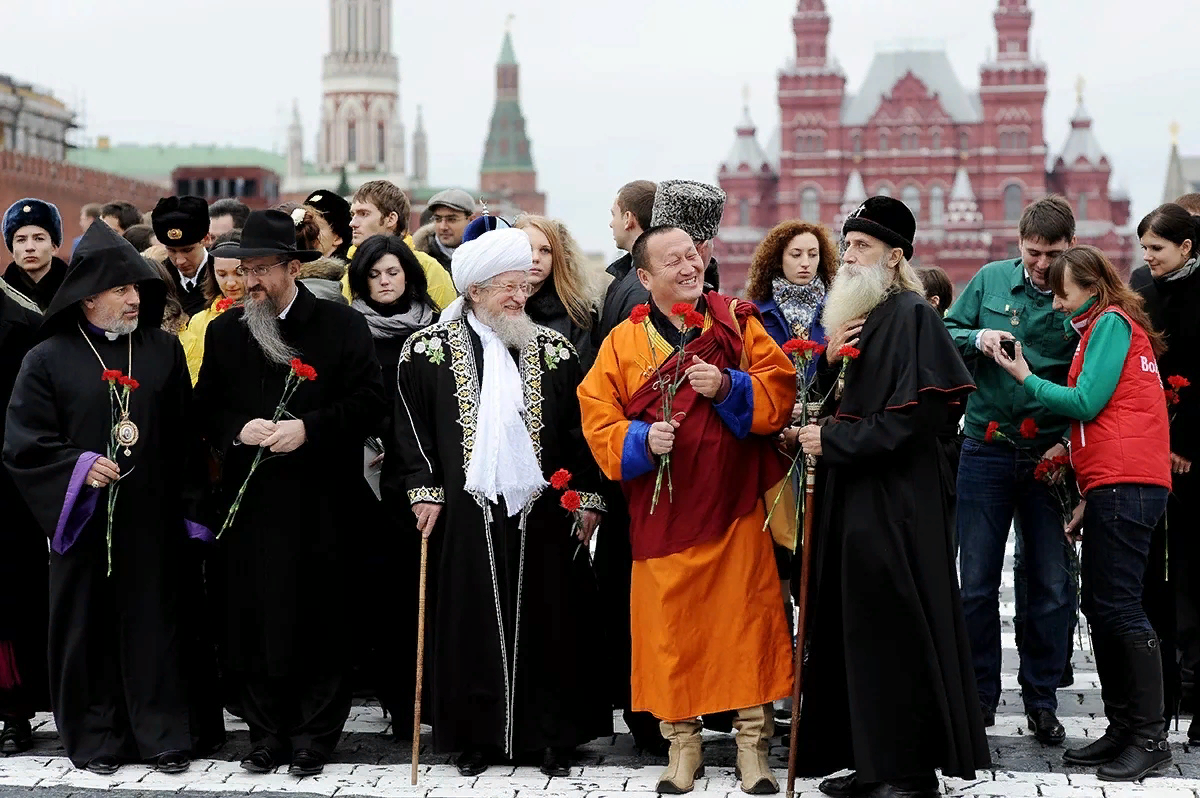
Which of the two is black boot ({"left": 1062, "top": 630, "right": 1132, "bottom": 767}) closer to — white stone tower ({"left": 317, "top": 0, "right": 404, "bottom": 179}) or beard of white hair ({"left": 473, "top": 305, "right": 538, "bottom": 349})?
beard of white hair ({"left": 473, "top": 305, "right": 538, "bottom": 349})

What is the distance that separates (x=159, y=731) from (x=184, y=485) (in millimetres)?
943

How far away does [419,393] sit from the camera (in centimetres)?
680

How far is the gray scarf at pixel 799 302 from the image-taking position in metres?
7.64

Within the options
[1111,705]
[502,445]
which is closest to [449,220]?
[502,445]

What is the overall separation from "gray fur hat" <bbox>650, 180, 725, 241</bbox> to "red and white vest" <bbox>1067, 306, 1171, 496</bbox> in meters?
1.50

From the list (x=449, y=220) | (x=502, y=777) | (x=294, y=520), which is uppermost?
(x=449, y=220)

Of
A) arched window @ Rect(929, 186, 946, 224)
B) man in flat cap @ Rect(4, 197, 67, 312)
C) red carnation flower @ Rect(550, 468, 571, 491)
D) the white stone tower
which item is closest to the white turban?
red carnation flower @ Rect(550, 468, 571, 491)

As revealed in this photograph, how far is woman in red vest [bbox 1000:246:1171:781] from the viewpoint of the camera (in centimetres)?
650

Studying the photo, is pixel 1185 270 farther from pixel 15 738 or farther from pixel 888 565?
pixel 15 738

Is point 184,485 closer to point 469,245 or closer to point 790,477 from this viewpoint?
point 469,245

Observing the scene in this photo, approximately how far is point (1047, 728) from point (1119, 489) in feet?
3.66

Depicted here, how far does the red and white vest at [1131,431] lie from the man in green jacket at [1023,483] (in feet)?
1.60

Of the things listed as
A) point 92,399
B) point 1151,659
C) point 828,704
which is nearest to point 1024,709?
point 1151,659

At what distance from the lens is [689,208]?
6914mm
